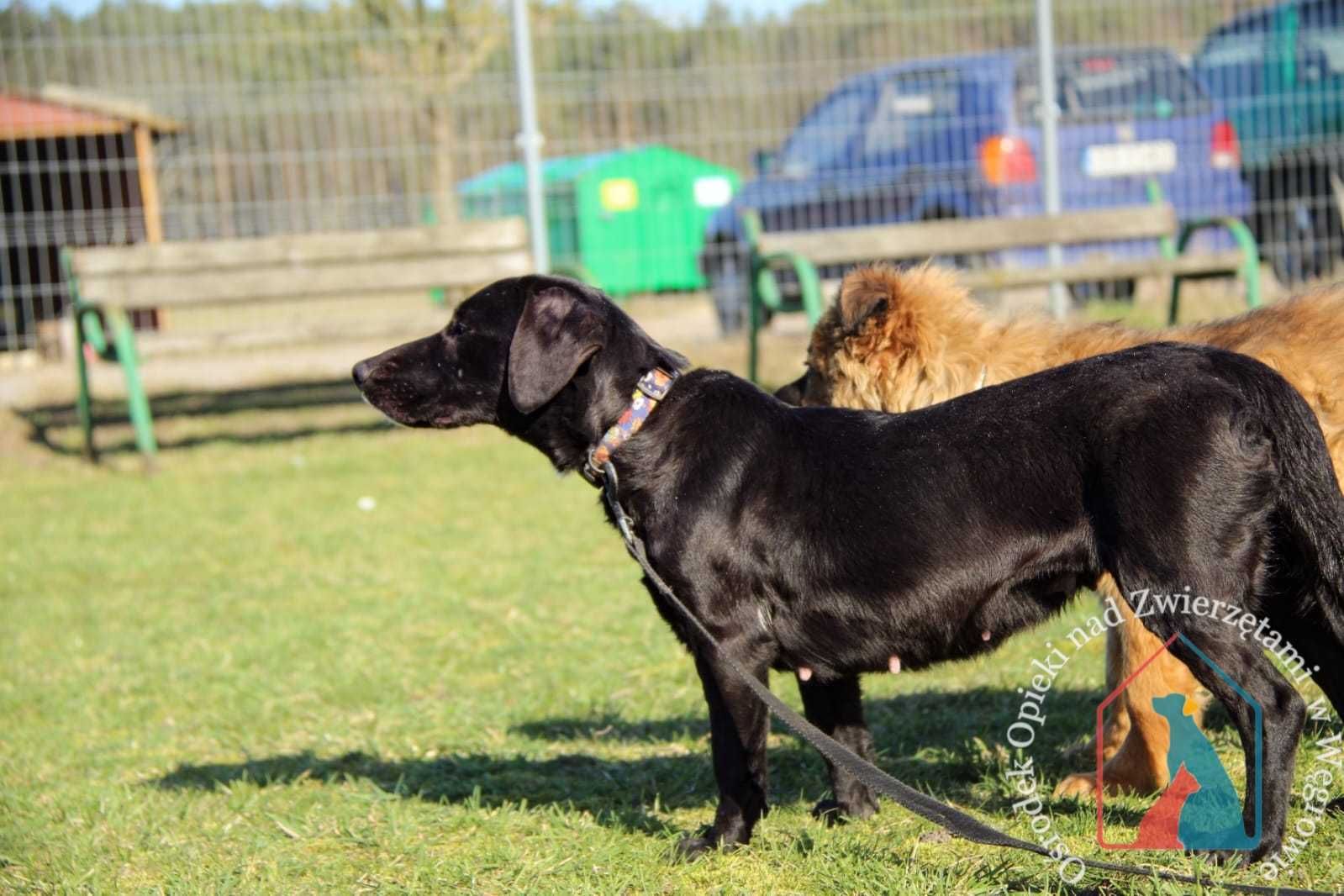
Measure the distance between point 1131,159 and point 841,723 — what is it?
383 inches

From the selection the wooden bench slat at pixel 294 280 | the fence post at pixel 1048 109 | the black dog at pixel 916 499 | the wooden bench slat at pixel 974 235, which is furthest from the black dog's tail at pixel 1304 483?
the fence post at pixel 1048 109

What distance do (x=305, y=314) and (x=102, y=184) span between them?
86.2 inches

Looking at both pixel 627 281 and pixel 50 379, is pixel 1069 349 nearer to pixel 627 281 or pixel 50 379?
pixel 627 281

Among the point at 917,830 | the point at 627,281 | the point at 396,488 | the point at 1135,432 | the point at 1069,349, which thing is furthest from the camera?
the point at 627,281

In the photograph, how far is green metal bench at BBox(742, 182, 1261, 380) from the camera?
9.77 meters

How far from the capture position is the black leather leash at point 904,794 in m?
2.88

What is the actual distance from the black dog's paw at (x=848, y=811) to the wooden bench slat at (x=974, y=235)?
6607mm

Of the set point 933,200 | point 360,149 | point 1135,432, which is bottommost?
point 1135,432

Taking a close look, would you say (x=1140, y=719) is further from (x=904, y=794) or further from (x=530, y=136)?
(x=530, y=136)

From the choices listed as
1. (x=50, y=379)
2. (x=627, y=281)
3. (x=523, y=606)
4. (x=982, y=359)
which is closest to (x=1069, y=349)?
(x=982, y=359)

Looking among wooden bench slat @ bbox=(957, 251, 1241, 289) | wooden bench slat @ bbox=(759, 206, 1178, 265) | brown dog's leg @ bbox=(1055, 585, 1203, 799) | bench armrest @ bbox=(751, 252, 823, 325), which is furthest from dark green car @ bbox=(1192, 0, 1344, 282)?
brown dog's leg @ bbox=(1055, 585, 1203, 799)

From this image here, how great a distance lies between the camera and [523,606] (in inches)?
259

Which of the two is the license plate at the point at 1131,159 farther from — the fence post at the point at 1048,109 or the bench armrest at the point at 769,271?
the bench armrest at the point at 769,271

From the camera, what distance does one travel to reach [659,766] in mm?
4449
